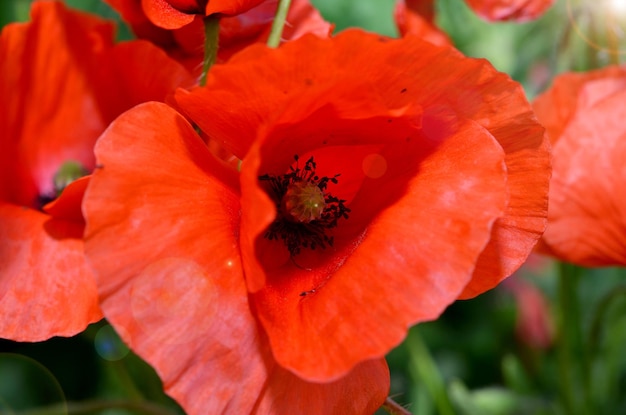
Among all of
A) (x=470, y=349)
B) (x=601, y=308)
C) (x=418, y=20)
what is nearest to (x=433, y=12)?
(x=418, y=20)

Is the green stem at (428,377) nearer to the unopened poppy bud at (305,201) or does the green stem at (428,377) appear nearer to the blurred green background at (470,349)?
the blurred green background at (470,349)

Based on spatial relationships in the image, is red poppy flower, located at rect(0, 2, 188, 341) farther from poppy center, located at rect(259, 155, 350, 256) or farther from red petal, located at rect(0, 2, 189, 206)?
poppy center, located at rect(259, 155, 350, 256)

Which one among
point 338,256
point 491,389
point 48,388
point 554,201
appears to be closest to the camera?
point 338,256

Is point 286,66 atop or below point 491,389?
atop

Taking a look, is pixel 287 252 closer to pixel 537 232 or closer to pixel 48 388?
pixel 537 232

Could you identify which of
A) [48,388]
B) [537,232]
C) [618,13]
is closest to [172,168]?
[537,232]

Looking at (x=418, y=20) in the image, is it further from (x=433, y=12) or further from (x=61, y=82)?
(x=61, y=82)

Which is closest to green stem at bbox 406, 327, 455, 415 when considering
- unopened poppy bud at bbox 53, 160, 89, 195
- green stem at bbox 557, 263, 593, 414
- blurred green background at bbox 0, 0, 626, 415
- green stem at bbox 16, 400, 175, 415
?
blurred green background at bbox 0, 0, 626, 415
